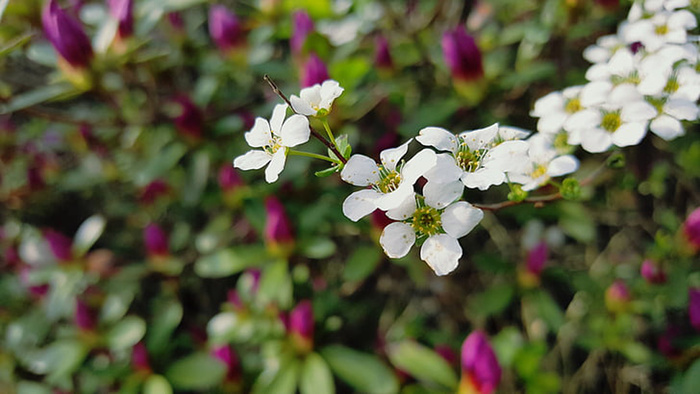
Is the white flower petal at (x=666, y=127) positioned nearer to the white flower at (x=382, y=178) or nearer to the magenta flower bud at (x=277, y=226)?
the white flower at (x=382, y=178)

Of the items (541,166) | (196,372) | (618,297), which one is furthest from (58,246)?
(618,297)

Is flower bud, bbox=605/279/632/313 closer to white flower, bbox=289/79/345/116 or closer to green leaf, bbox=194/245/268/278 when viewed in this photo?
green leaf, bbox=194/245/268/278

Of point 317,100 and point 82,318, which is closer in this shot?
point 317,100

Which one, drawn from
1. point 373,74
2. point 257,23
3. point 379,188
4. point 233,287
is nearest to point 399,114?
point 373,74

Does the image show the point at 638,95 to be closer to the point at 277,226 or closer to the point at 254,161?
the point at 254,161

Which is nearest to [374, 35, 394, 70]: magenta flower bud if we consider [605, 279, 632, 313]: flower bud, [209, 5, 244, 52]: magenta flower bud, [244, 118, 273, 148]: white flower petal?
[209, 5, 244, 52]: magenta flower bud

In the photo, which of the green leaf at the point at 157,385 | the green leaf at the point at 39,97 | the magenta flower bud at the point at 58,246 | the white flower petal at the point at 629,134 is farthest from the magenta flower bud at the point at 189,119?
the white flower petal at the point at 629,134
